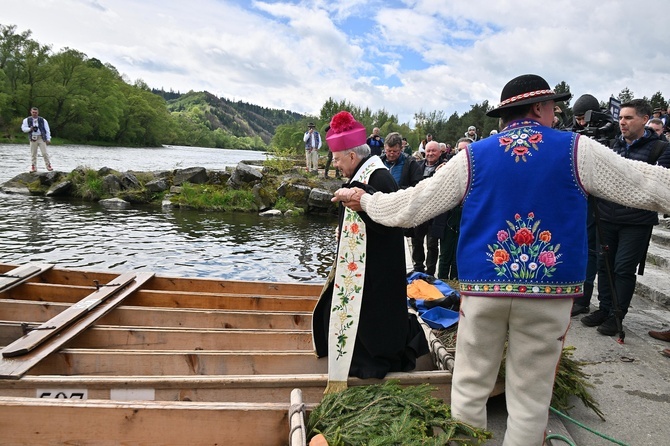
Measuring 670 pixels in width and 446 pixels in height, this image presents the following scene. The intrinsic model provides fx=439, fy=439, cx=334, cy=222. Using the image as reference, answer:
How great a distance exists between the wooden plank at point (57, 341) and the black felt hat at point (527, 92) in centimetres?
327

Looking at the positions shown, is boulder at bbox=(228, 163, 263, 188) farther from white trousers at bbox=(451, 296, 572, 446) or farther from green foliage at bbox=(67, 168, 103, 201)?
white trousers at bbox=(451, 296, 572, 446)

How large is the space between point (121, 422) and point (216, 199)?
600 inches

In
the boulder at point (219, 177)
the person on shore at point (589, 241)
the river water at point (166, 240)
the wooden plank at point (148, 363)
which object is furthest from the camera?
the boulder at point (219, 177)

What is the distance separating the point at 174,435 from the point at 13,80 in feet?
211

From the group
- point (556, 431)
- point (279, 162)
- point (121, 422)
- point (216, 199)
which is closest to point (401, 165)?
point (556, 431)

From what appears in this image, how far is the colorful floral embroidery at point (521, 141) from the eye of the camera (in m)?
1.95

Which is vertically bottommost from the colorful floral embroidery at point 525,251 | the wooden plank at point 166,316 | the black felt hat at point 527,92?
the wooden plank at point 166,316

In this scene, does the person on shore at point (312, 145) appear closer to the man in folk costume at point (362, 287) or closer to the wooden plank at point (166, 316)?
the wooden plank at point (166, 316)

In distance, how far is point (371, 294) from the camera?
9.37 feet

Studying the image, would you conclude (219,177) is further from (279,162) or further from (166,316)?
(166,316)

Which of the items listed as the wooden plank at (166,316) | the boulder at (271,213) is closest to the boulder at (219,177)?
the boulder at (271,213)

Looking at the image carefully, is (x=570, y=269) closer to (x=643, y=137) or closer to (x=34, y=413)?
(x=34, y=413)

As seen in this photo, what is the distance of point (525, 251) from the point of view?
1960 millimetres

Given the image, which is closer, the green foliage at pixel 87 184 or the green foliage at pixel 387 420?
the green foliage at pixel 387 420
